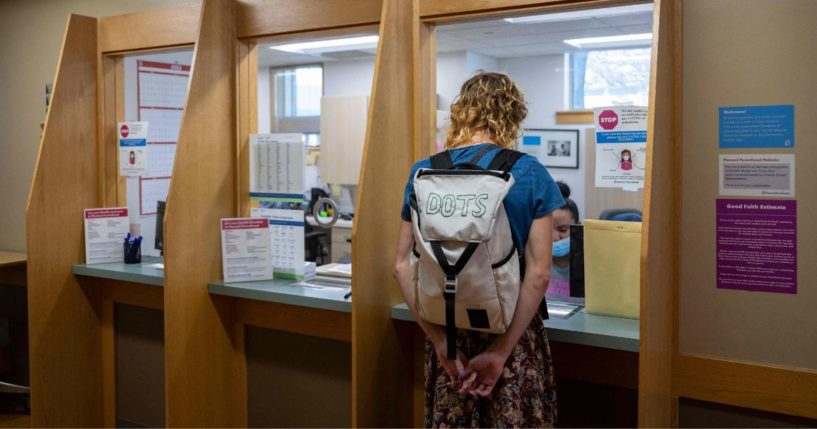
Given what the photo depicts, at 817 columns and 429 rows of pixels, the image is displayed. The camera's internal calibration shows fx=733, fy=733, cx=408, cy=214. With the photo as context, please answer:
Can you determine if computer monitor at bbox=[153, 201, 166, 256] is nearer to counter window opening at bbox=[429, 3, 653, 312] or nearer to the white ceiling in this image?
the white ceiling

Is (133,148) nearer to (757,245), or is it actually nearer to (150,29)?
(150,29)

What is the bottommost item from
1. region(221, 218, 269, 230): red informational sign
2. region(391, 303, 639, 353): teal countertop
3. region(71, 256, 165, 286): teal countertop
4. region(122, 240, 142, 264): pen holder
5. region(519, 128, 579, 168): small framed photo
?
region(391, 303, 639, 353): teal countertop

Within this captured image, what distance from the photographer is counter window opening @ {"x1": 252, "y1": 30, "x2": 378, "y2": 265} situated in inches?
139

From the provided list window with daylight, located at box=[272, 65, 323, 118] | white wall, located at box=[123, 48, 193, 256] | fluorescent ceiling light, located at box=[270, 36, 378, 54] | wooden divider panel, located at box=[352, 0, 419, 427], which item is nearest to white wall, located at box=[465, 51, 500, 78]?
fluorescent ceiling light, located at box=[270, 36, 378, 54]

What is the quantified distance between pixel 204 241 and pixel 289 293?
52 cm

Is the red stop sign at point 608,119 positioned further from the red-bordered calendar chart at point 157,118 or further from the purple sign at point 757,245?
the red-bordered calendar chart at point 157,118

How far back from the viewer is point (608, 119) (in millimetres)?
2484

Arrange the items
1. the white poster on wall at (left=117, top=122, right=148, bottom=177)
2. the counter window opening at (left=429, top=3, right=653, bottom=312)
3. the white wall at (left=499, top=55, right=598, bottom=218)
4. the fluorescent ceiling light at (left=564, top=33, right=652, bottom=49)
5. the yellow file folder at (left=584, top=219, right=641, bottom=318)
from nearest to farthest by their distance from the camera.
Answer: the yellow file folder at (left=584, top=219, right=641, bottom=318), the white poster on wall at (left=117, top=122, right=148, bottom=177), the counter window opening at (left=429, top=3, right=653, bottom=312), the fluorescent ceiling light at (left=564, top=33, right=652, bottom=49), the white wall at (left=499, top=55, right=598, bottom=218)

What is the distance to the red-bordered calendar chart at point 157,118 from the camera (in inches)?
155

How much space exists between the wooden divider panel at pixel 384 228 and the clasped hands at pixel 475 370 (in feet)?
1.64

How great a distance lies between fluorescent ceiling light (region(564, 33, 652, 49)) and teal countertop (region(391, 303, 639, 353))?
17.3 ft

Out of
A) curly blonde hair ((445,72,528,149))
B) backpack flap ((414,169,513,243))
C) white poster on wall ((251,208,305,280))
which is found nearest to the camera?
backpack flap ((414,169,513,243))

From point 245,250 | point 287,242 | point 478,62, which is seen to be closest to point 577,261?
point 287,242

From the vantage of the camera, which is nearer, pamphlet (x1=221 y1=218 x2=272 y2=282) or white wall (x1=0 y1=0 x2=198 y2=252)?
pamphlet (x1=221 y1=218 x2=272 y2=282)
